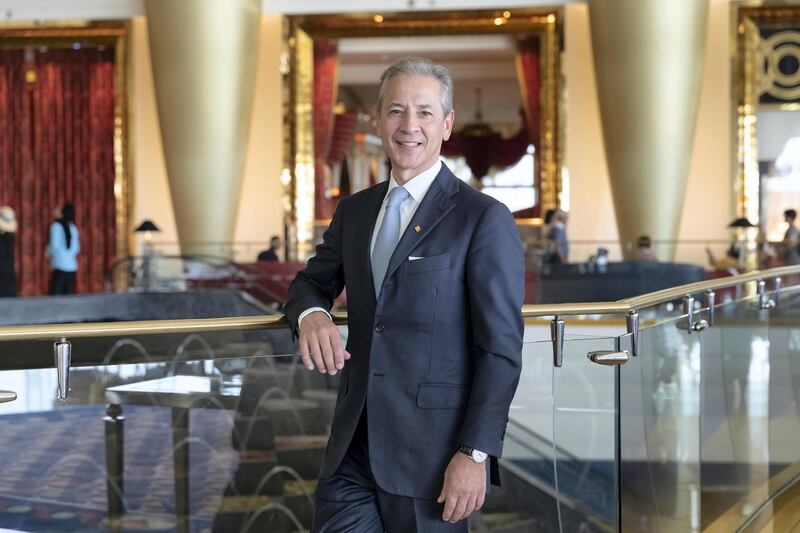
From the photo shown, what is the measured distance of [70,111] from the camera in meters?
19.3

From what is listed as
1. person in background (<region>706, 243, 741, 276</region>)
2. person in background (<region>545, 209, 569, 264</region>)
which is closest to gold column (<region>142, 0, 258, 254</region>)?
person in background (<region>545, 209, 569, 264</region>)

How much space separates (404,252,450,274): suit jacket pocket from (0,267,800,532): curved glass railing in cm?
52

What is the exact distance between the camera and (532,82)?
734 inches

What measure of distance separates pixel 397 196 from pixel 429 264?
181 mm

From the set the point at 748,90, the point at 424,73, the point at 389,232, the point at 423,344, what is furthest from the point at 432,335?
the point at 748,90

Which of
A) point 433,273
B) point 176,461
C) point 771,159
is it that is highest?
point 771,159

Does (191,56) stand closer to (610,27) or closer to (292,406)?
(610,27)

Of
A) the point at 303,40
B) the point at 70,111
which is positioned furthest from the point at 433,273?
the point at 70,111

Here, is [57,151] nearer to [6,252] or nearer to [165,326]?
[6,252]

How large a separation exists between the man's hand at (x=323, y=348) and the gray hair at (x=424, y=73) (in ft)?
1.50

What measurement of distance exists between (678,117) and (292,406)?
45.0 feet

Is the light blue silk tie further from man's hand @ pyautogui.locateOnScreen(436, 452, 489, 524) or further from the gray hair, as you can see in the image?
man's hand @ pyautogui.locateOnScreen(436, 452, 489, 524)

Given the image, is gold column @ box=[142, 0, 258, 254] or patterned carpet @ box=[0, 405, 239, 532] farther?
gold column @ box=[142, 0, 258, 254]

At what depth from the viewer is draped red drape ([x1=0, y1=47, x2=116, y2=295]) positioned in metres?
19.2
